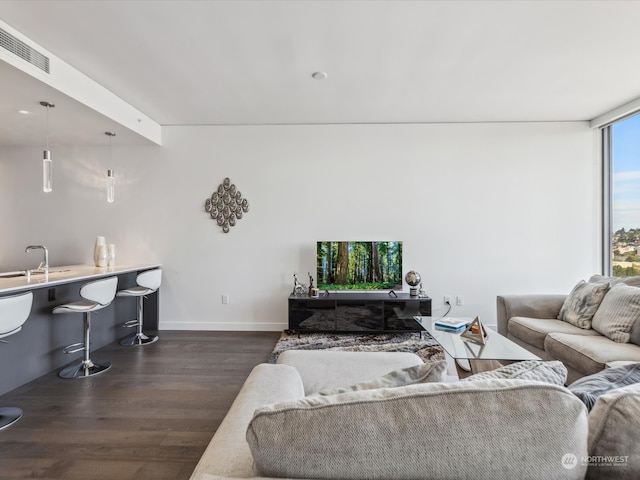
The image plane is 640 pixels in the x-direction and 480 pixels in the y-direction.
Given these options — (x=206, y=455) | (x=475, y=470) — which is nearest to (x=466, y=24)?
(x=475, y=470)

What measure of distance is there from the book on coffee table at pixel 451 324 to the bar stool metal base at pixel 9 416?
3.13 meters

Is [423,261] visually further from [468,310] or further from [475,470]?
[475,470]

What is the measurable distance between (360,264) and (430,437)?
140 inches

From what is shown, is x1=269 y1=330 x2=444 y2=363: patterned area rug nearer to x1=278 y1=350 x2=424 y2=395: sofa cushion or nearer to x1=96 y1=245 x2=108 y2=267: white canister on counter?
x1=278 y1=350 x2=424 y2=395: sofa cushion

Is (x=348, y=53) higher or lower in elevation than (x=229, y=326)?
higher

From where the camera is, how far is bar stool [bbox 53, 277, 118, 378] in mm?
2965

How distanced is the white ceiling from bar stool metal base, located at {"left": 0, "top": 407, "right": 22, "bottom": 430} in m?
2.44

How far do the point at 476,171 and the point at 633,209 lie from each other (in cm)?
172

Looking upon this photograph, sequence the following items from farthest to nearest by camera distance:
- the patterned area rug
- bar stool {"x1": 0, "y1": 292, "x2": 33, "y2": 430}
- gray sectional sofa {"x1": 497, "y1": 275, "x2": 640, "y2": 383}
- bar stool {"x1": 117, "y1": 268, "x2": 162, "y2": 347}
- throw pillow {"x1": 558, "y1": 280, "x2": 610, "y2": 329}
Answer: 1. bar stool {"x1": 117, "y1": 268, "x2": 162, "y2": 347}
2. the patterned area rug
3. throw pillow {"x1": 558, "y1": 280, "x2": 610, "y2": 329}
4. gray sectional sofa {"x1": 497, "y1": 275, "x2": 640, "y2": 383}
5. bar stool {"x1": 0, "y1": 292, "x2": 33, "y2": 430}

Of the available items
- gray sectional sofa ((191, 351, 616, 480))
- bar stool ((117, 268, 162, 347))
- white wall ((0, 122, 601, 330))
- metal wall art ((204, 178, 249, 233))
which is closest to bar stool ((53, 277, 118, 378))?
bar stool ((117, 268, 162, 347))

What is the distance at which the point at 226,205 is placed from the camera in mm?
4422

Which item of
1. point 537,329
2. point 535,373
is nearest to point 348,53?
point 535,373

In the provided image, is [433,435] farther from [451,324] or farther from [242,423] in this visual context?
[451,324]

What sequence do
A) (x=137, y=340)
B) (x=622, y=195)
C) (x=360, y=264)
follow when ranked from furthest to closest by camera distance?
(x=360, y=264) → (x=622, y=195) → (x=137, y=340)
